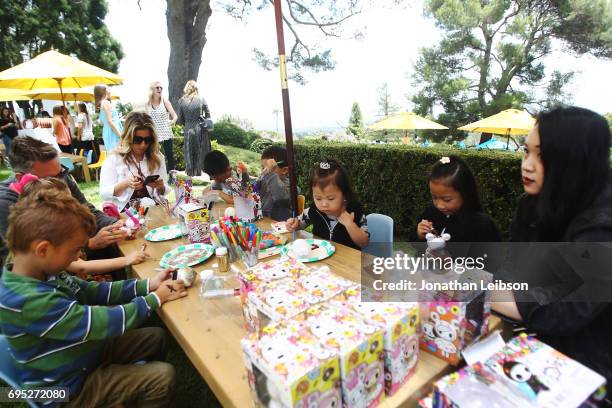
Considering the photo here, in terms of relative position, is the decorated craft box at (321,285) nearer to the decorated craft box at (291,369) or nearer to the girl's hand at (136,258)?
the decorated craft box at (291,369)

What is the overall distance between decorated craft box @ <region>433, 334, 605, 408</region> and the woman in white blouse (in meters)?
2.84

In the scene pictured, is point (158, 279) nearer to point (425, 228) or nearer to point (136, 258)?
point (136, 258)

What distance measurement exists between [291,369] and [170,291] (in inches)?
38.1

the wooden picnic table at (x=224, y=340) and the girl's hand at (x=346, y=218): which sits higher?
the girl's hand at (x=346, y=218)

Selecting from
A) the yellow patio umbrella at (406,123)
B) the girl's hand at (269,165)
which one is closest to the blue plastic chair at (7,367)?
the girl's hand at (269,165)

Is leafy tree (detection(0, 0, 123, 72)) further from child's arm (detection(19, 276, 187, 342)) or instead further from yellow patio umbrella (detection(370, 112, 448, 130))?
child's arm (detection(19, 276, 187, 342))

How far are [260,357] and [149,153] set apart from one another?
9.44ft

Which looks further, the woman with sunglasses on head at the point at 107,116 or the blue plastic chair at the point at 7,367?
the woman with sunglasses on head at the point at 107,116

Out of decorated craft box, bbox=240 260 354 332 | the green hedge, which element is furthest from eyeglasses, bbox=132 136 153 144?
the green hedge

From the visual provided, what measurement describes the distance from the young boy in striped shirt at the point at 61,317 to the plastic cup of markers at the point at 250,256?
12.9 inches

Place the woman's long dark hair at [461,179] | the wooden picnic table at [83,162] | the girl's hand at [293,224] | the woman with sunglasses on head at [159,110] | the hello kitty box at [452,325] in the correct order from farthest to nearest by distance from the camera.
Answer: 1. the wooden picnic table at [83,162]
2. the woman with sunglasses on head at [159,110]
3. the girl's hand at [293,224]
4. the woman's long dark hair at [461,179]
5. the hello kitty box at [452,325]

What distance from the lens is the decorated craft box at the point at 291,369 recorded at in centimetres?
68

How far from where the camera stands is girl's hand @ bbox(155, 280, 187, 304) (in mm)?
1431

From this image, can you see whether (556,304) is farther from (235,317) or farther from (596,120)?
(235,317)
